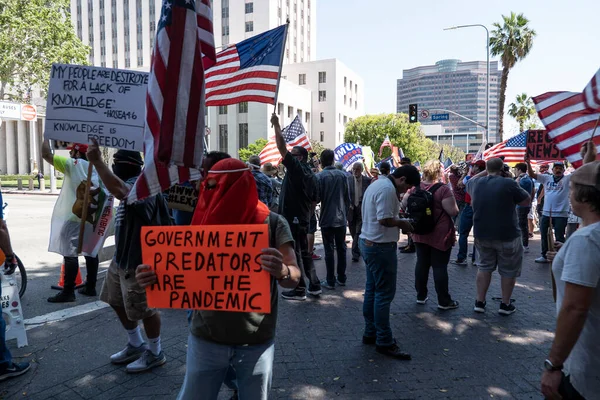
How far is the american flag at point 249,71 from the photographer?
591 centimetres

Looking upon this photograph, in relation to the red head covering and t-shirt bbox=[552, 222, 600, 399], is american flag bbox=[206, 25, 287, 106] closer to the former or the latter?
the red head covering

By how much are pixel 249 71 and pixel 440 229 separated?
3279 mm

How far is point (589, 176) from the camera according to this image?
7.20ft

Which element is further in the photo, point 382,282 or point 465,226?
point 465,226

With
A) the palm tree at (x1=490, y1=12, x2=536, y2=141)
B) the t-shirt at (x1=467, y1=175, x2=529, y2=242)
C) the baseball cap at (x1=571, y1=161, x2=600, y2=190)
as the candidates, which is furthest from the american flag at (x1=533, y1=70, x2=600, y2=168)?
the palm tree at (x1=490, y1=12, x2=536, y2=141)

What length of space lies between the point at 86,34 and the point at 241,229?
3661 inches

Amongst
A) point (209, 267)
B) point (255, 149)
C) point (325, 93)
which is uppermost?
point (325, 93)

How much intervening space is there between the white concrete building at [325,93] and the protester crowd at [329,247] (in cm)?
6211

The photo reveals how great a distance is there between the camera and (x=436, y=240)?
6.02 m

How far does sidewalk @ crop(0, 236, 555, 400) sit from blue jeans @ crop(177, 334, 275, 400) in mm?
1429

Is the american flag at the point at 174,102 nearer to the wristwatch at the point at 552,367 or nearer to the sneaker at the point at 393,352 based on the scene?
the wristwatch at the point at 552,367

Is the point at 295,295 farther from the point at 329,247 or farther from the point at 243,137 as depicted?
the point at 243,137

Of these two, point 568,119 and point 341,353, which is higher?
point 568,119

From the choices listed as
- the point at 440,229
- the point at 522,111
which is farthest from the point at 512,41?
the point at 440,229
